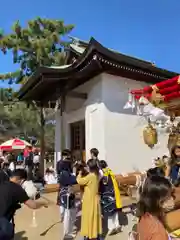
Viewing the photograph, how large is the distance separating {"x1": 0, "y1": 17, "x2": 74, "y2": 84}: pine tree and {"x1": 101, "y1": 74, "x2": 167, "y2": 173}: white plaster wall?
9394 mm

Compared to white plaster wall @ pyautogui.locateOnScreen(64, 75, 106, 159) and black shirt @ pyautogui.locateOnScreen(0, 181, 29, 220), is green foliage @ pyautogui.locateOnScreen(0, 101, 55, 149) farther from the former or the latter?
black shirt @ pyautogui.locateOnScreen(0, 181, 29, 220)

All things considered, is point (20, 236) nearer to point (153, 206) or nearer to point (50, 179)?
point (153, 206)

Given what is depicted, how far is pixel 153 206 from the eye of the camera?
6.25ft

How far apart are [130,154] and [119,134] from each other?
0.79 metres

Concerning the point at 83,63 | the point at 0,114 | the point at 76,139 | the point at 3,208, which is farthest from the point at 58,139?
the point at 0,114

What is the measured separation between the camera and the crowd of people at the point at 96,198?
6.29 feet

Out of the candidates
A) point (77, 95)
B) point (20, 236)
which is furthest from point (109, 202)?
point (77, 95)

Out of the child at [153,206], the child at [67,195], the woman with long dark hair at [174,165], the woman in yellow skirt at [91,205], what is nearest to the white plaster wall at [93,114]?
the child at [67,195]

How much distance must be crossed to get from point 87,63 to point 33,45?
1168cm

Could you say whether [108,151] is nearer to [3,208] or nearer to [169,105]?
[169,105]

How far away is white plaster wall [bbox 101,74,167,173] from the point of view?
8484 millimetres

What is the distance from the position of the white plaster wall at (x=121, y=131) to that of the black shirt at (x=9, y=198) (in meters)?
5.45

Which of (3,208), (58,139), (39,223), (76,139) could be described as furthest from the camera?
(58,139)

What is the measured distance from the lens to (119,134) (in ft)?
28.4
